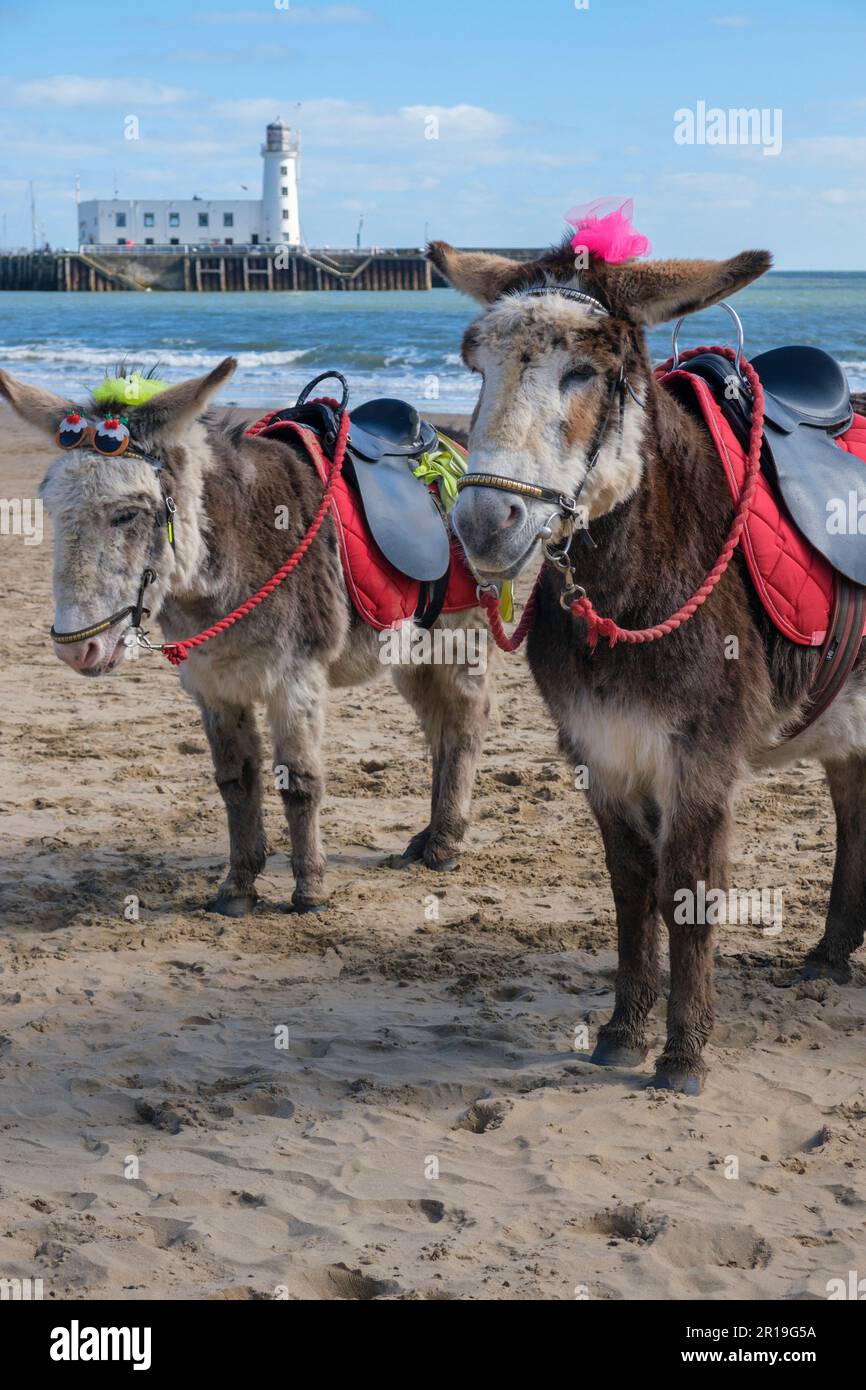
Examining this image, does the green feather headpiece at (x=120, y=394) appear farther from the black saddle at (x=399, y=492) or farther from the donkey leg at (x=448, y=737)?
the donkey leg at (x=448, y=737)

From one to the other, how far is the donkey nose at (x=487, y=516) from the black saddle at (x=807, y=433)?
1.10 metres

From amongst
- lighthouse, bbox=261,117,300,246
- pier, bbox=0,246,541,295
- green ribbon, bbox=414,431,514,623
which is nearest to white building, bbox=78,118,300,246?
lighthouse, bbox=261,117,300,246

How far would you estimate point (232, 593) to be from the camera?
498cm

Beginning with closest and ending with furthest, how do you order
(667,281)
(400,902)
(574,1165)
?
1. (667,281)
2. (574,1165)
3. (400,902)

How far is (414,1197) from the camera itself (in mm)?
3439

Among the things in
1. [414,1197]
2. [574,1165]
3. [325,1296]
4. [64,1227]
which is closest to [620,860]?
[574,1165]

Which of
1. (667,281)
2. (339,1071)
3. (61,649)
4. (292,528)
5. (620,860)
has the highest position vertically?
(667,281)

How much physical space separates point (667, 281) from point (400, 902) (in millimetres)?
3056

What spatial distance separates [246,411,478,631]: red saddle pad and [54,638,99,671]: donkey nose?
3.87ft

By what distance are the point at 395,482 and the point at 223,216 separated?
9663cm

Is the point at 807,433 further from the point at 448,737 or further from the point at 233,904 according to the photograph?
the point at 233,904

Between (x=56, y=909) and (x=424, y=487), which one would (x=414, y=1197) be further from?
(x=424, y=487)

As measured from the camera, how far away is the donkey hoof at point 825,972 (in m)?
4.76

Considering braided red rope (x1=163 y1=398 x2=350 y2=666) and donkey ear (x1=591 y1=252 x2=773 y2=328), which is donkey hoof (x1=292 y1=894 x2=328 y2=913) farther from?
donkey ear (x1=591 y1=252 x2=773 y2=328)
